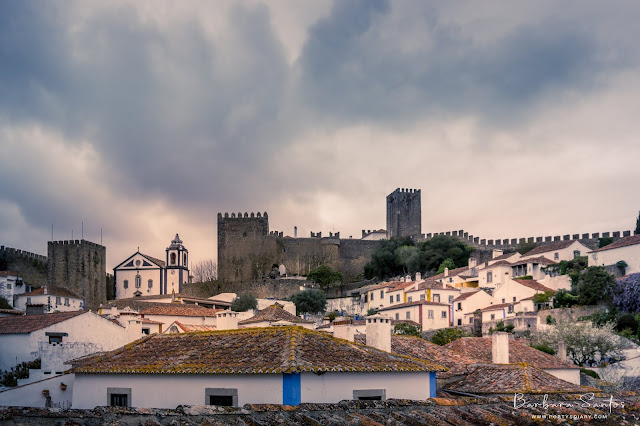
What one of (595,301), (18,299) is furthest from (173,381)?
(18,299)

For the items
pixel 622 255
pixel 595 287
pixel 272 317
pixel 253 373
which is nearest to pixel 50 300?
pixel 272 317

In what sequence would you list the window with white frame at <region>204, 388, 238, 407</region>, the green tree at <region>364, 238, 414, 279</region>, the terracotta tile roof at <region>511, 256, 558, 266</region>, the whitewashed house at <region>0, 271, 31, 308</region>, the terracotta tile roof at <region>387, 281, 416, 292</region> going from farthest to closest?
the green tree at <region>364, 238, 414, 279</region> < the terracotta tile roof at <region>387, 281, 416, 292</region> < the terracotta tile roof at <region>511, 256, 558, 266</region> < the whitewashed house at <region>0, 271, 31, 308</region> < the window with white frame at <region>204, 388, 238, 407</region>

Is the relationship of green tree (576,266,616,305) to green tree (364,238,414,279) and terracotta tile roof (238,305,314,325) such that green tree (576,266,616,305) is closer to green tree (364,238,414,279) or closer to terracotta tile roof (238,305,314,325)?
terracotta tile roof (238,305,314,325)

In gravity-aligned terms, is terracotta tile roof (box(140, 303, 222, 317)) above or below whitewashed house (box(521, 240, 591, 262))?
below

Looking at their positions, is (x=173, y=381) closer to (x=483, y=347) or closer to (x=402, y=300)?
(x=483, y=347)

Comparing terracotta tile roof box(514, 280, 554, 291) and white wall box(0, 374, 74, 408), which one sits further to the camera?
terracotta tile roof box(514, 280, 554, 291)

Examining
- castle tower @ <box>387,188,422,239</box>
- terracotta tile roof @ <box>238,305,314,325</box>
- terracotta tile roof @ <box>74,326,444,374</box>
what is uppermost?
castle tower @ <box>387,188,422,239</box>

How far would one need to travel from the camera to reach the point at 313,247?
80.6 meters

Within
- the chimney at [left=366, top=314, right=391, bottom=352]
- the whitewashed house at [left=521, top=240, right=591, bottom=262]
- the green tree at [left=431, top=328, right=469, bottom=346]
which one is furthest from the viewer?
the whitewashed house at [left=521, top=240, right=591, bottom=262]

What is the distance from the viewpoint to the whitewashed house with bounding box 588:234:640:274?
4684 centimetres

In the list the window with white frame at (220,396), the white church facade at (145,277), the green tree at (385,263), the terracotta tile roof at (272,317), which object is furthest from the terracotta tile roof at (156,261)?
the window with white frame at (220,396)

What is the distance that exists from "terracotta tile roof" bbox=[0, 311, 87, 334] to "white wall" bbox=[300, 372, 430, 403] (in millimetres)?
17274

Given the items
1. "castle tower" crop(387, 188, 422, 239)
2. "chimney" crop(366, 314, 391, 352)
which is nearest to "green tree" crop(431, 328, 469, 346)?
"chimney" crop(366, 314, 391, 352)

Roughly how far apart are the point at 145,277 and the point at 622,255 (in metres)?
42.2
